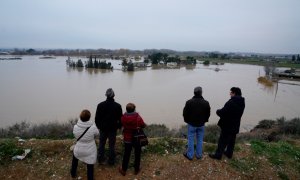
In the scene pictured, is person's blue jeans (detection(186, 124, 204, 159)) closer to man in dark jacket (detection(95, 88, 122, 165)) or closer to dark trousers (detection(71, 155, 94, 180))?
man in dark jacket (detection(95, 88, 122, 165))

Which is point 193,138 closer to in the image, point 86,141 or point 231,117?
point 231,117

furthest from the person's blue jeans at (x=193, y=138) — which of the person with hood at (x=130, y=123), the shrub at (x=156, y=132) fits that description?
the shrub at (x=156, y=132)

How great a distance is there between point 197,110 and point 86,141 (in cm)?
211

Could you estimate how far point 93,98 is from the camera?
24688 mm

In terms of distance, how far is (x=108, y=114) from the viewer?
4477 millimetres

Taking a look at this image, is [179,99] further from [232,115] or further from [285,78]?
[285,78]

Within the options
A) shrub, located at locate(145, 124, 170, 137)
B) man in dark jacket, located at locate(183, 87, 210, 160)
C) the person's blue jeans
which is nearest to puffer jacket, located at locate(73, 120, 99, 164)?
man in dark jacket, located at locate(183, 87, 210, 160)

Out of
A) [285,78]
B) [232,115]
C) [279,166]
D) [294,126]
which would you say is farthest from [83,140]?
[285,78]

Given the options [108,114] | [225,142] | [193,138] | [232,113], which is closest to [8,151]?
[108,114]

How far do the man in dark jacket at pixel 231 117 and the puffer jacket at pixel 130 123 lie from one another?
165 centimetres

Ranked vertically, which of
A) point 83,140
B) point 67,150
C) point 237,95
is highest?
point 237,95

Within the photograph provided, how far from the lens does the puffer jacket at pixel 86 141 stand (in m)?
4.00

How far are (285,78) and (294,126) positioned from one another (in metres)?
48.6

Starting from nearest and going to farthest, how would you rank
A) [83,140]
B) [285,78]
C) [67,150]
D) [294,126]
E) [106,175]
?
[83,140]
[106,175]
[67,150]
[294,126]
[285,78]
